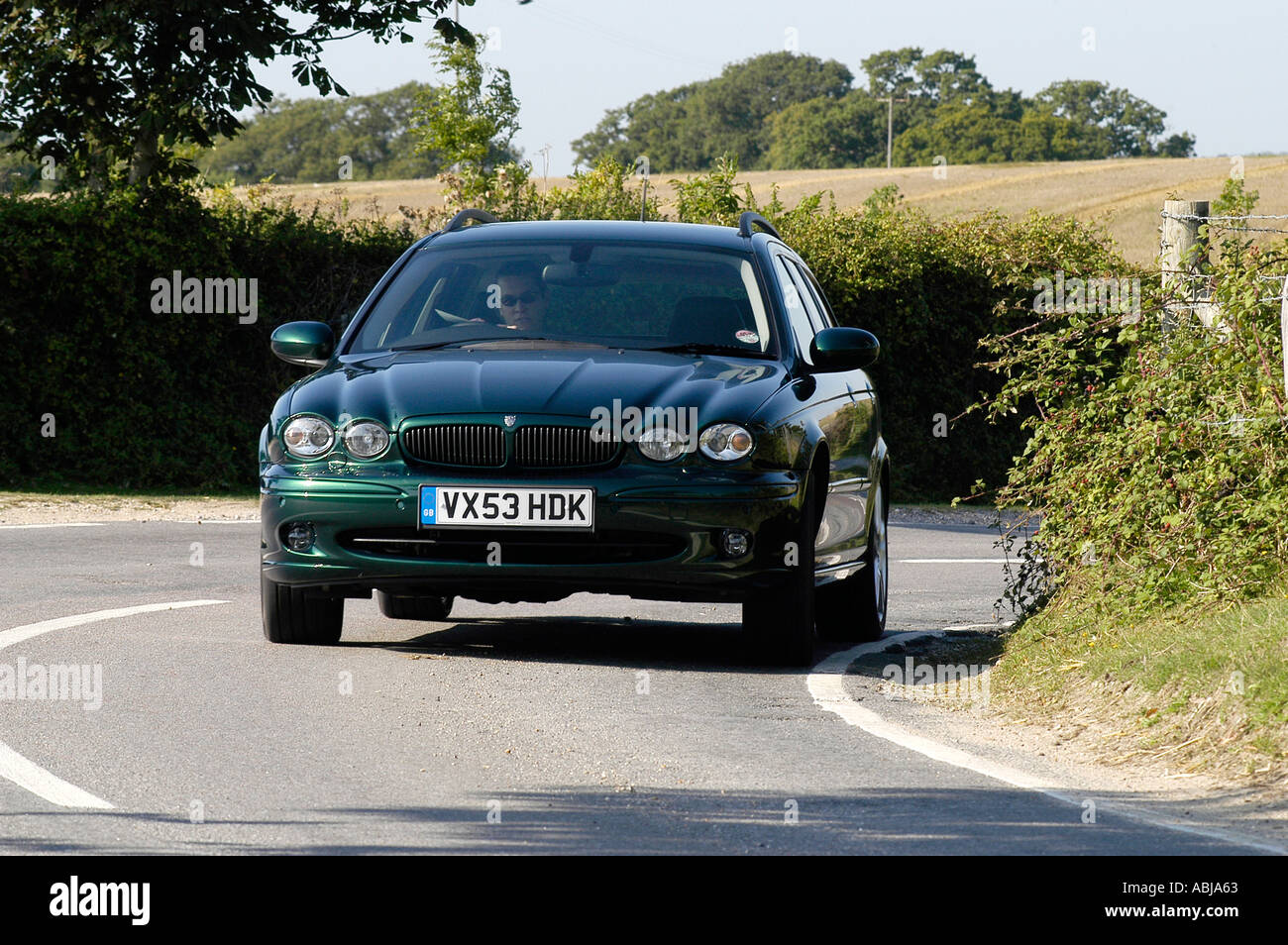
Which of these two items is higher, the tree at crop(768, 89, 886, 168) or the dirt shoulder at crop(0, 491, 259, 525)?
Result: the tree at crop(768, 89, 886, 168)

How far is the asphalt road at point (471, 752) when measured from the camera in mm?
5270

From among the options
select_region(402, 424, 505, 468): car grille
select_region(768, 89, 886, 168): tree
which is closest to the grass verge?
select_region(402, 424, 505, 468): car grille

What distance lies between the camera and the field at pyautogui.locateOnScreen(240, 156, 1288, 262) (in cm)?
6981

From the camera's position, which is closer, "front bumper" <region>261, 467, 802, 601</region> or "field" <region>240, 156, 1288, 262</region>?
"front bumper" <region>261, 467, 802, 601</region>

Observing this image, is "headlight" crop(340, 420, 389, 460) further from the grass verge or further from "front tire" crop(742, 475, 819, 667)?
the grass verge

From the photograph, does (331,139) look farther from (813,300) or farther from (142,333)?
(813,300)

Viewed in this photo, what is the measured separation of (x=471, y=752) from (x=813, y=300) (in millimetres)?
5043

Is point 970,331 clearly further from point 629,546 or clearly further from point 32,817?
point 32,817

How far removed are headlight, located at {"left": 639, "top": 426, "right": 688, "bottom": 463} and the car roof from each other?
1.93 m

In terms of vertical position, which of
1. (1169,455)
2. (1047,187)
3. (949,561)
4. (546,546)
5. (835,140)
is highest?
(835,140)

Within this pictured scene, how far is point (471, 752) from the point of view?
21.4 feet

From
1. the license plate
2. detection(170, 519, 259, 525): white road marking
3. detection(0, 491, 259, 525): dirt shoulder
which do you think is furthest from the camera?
detection(170, 519, 259, 525): white road marking

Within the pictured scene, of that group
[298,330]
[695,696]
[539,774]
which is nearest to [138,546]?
[298,330]

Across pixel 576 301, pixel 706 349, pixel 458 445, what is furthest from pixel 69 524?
pixel 458 445
